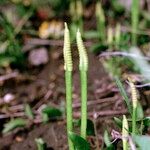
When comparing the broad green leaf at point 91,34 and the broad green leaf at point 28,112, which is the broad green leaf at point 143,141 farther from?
the broad green leaf at point 91,34

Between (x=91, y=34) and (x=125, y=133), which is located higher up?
(x=91, y=34)

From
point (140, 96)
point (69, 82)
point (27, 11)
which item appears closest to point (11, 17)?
point (27, 11)

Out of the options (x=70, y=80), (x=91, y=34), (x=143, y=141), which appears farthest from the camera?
(x=91, y=34)

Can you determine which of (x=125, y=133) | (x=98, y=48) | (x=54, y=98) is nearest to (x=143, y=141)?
(x=125, y=133)

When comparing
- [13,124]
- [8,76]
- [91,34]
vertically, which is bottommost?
[13,124]

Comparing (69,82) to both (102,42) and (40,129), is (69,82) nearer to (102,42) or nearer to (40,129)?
(40,129)

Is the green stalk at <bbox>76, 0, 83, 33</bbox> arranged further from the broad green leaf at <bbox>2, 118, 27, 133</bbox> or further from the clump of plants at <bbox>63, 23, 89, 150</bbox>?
the clump of plants at <bbox>63, 23, 89, 150</bbox>

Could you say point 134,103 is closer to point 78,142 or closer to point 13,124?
point 78,142

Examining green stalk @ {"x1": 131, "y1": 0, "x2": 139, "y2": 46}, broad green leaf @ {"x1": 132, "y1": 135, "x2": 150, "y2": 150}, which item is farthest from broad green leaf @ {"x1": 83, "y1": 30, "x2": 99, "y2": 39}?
broad green leaf @ {"x1": 132, "y1": 135, "x2": 150, "y2": 150}
